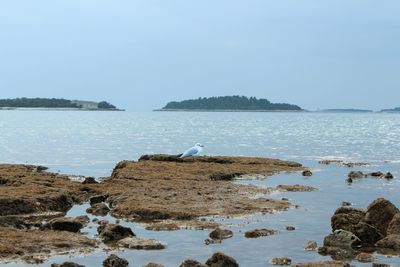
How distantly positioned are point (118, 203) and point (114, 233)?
737 cm

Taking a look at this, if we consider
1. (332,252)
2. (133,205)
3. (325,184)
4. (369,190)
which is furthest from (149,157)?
(332,252)

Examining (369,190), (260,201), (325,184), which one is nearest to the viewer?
(260,201)

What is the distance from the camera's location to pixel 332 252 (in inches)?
801

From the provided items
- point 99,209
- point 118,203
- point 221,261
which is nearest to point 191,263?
point 221,261

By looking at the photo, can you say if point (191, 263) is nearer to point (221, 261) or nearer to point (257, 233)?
point (221, 261)

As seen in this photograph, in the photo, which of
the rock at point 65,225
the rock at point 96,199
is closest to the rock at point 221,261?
the rock at point 65,225

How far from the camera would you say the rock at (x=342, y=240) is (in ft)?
69.3

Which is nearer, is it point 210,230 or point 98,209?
point 210,230

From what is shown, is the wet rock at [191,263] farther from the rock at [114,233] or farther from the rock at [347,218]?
the rock at [347,218]

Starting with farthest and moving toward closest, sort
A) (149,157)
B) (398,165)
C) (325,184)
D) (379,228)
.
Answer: (398,165) → (149,157) → (325,184) → (379,228)

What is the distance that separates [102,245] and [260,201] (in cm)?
1086

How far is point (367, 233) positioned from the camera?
73.3ft

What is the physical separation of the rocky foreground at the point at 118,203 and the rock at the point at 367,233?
5.71m

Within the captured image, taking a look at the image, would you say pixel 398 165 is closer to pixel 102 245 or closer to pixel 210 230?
pixel 210 230
